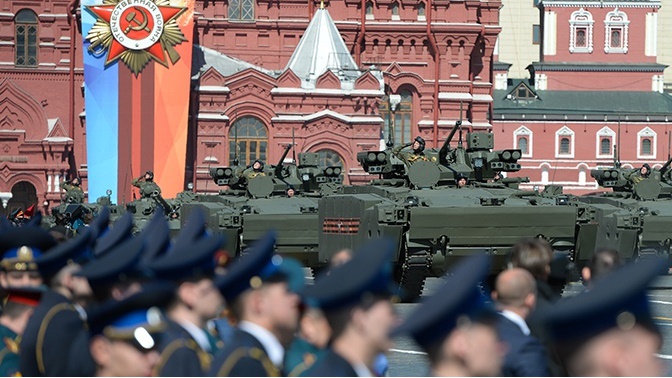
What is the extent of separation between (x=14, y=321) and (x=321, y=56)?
172ft

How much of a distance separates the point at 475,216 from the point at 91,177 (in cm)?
3529

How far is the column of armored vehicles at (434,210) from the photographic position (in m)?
23.9

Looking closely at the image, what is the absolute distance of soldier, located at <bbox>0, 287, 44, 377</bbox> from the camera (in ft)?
→ 23.7

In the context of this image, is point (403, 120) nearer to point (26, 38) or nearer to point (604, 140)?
point (26, 38)

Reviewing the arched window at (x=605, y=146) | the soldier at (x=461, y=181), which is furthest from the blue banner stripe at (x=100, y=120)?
the arched window at (x=605, y=146)

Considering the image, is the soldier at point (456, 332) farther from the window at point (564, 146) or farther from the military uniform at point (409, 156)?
the window at point (564, 146)

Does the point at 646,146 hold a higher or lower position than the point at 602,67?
lower

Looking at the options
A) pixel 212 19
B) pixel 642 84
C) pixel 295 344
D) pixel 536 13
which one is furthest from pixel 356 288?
pixel 536 13

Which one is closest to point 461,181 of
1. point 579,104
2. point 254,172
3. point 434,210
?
point 434,210

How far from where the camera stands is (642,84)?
86812 millimetres

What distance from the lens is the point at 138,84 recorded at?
56.3 meters

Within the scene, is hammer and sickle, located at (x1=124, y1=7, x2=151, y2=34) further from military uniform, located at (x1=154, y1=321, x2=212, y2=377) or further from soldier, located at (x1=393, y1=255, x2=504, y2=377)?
soldier, located at (x1=393, y1=255, x2=504, y2=377)

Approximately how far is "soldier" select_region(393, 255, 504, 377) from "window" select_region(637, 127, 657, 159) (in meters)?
79.0

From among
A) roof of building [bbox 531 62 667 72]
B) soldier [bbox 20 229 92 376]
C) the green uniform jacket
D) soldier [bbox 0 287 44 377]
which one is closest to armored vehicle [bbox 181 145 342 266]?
soldier [bbox 0 287 44 377]
